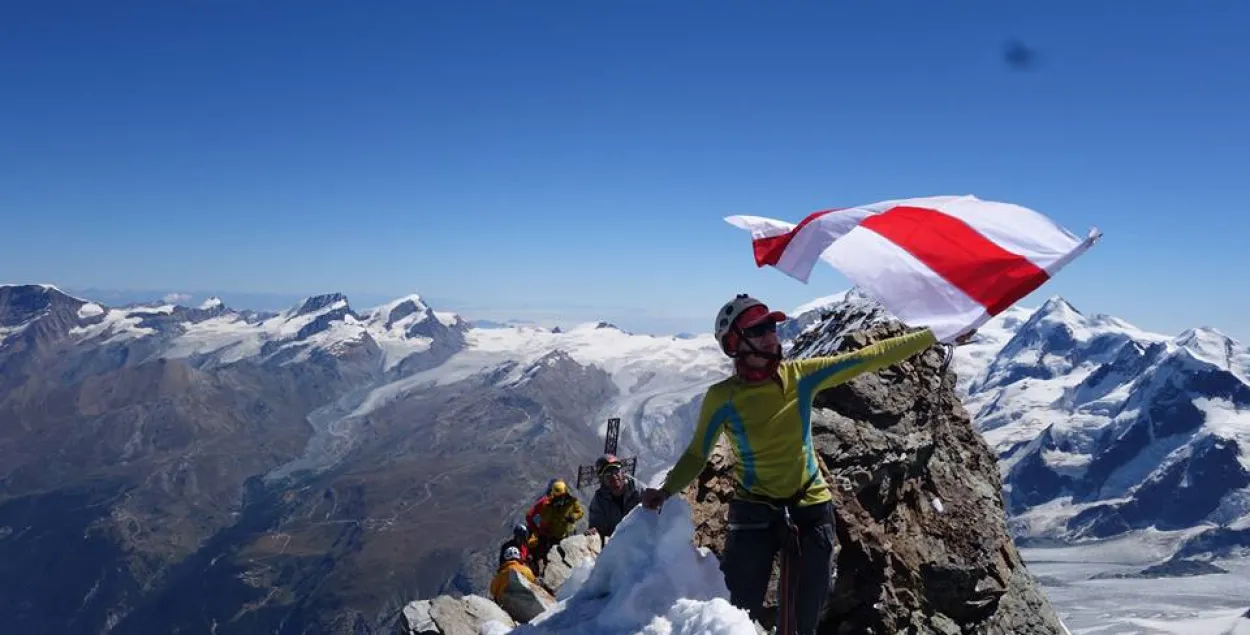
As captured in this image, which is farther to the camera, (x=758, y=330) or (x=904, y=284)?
(x=904, y=284)

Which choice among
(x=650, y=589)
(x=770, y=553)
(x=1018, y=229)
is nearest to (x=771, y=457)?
(x=770, y=553)

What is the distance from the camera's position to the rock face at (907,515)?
1405cm

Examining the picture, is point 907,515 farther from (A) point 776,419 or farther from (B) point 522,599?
(A) point 776,419

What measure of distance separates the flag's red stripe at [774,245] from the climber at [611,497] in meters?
6.97

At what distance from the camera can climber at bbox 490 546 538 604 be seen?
1600 centimetres

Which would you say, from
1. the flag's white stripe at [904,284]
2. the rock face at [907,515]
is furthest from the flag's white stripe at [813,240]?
the rock face at [907,515]

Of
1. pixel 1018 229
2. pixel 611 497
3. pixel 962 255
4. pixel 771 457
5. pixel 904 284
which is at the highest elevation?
pixel 1018 229

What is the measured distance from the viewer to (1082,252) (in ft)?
30.4

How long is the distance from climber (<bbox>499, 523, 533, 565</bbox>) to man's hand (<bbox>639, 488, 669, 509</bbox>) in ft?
30.0

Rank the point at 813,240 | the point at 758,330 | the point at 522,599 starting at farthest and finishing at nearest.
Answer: the point at 522,599
the point at 813,240
the point at 758,330

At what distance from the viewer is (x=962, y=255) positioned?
32.8ft

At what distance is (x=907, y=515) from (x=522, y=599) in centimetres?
798

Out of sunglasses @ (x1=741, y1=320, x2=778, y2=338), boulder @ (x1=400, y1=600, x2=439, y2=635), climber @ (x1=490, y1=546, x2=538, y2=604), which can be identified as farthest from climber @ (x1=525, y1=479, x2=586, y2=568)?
sunglasses @ (x1=741, y1=320, x2=778, y2=338)

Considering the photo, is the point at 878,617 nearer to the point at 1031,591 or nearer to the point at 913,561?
the point at 913,561
